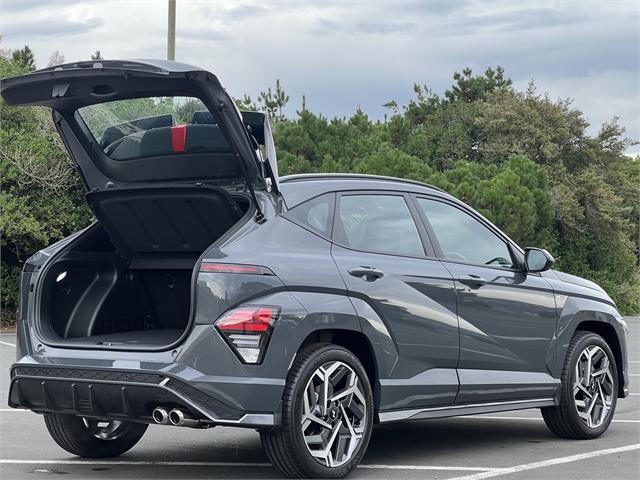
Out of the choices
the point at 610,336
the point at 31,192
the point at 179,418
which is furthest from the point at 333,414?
the point at 31,192

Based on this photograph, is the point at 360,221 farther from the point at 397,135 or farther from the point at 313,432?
the point at 397,135

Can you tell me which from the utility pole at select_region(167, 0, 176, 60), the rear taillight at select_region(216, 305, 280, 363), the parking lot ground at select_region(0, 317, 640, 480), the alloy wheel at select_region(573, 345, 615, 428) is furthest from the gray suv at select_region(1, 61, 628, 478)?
the utility pole at select_region(167, 0, 176, 60)

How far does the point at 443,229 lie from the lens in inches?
326

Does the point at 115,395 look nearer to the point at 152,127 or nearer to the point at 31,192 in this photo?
the point at 152,127

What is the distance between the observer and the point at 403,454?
820 cm

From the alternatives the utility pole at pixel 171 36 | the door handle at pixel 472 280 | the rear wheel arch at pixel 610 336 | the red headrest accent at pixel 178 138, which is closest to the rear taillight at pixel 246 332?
the red headrest accent at pixel 178 138

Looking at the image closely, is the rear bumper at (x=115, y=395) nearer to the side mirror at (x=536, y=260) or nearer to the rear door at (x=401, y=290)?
the rear door at (x=401, y=290)

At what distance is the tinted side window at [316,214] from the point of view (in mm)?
7258

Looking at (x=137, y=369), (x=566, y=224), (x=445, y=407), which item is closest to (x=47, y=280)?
(x=137, y=369)

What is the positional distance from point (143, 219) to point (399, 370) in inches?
74.1

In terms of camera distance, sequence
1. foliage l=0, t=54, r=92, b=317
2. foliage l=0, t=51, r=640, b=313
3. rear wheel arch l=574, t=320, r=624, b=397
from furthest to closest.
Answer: foliage l=0, t=51, r=640, b=313 < foliage l=0, t=54, r=92, b=317 < rear wheel arch l=574, t=320, r=624, b=397

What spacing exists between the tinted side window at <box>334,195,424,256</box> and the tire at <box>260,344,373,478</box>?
32.0 inches

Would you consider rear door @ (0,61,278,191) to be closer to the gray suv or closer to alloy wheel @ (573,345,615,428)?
the gray suv

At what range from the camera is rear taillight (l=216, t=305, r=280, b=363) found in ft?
21.6
